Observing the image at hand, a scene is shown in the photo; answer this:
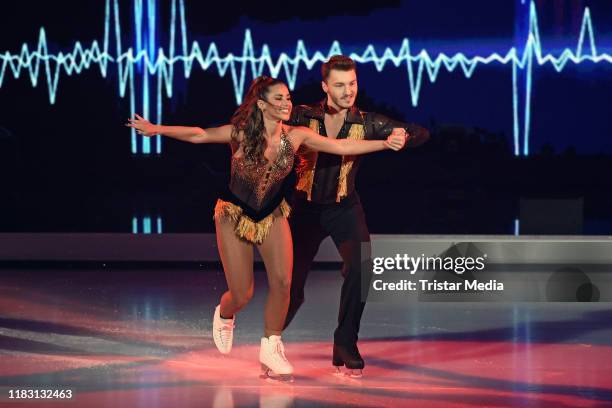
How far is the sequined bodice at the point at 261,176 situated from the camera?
543 centimetres

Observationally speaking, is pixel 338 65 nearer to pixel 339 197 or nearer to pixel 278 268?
pixel 339 197

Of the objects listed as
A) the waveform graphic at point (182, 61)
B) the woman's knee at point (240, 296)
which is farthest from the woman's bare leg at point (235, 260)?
the waveform graphic at point (182, 61)

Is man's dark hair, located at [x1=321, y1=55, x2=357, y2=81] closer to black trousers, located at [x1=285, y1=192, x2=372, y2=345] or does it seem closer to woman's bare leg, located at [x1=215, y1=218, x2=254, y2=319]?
black trousers, located at [x1=285, y1=192, x2=372, y2=345]

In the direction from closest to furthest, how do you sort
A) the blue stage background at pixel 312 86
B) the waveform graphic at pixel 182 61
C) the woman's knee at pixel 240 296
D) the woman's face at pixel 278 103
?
the woman's face at pixel 278 103
the woman's knee at pixel 240 296
the blue stage background at pixel 312 86
the waveform graphic at pixel 182 61

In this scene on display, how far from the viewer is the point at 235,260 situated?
18.0ft

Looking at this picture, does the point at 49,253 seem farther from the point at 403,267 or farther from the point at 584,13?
the point at 584,13

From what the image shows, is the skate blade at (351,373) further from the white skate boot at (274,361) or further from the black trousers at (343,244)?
the white skate boot at (274,361)

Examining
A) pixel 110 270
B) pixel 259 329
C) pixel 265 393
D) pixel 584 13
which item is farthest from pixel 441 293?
pixel 584 13

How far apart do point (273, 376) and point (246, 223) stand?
78cm

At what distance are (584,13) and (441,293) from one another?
479cm

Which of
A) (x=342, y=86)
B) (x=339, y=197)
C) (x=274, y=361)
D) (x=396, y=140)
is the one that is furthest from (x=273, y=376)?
(x=342, y=86)

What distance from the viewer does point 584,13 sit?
39.7ft

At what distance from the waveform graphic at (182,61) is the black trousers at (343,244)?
22.3 ft

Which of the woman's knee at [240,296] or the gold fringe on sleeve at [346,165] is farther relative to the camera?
the gold fringe on sleeve at [346,165]
